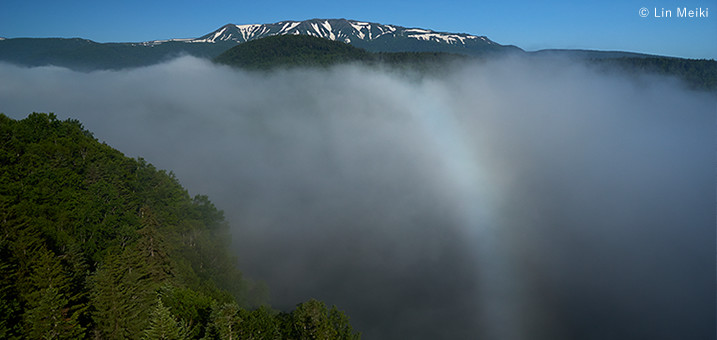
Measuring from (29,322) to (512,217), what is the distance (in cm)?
19765

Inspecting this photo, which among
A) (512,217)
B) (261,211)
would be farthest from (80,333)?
(512,217)

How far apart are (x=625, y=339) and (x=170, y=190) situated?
10690cm

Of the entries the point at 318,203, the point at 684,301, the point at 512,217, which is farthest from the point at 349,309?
the point at 512,217

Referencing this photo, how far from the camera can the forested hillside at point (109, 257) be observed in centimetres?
2239

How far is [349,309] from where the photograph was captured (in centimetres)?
9531

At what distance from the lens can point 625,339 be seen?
100000 mm

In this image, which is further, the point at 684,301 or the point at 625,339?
the point at 684,301

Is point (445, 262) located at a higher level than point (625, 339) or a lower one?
higher

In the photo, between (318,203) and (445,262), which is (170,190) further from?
(318,203)

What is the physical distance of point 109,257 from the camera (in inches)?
1056

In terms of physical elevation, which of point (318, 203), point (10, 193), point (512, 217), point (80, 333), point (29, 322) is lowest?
point (512, 217)

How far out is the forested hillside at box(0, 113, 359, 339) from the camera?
73.5 feet

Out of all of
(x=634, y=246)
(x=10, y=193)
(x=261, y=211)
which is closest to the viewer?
(x=10, y=193)

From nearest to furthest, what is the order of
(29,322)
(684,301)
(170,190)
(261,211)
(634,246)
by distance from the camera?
(29,322) → (170,190) → (684,301) → (261,211) → (634,246)
